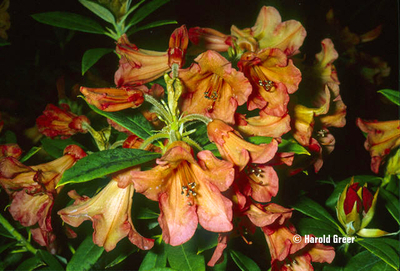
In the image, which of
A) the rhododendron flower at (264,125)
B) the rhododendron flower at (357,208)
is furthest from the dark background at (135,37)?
the rhododendron flower at (264,125)

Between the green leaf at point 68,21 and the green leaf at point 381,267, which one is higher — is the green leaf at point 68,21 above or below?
above

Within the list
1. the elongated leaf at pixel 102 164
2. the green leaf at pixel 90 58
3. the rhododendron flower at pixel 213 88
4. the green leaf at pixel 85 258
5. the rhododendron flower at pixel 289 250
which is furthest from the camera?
the green leaf at pixel 90 58

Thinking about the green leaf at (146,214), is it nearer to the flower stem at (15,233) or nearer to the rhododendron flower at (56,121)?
the rhododendron flower at (56,121)

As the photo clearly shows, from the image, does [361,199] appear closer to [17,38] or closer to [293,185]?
[293,185]

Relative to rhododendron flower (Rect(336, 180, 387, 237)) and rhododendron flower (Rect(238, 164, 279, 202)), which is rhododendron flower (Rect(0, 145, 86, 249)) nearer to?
rhododendron flower (Rect(238, 164, 279, 202))

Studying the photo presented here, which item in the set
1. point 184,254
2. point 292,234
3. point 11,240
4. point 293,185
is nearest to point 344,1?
point 293,185
